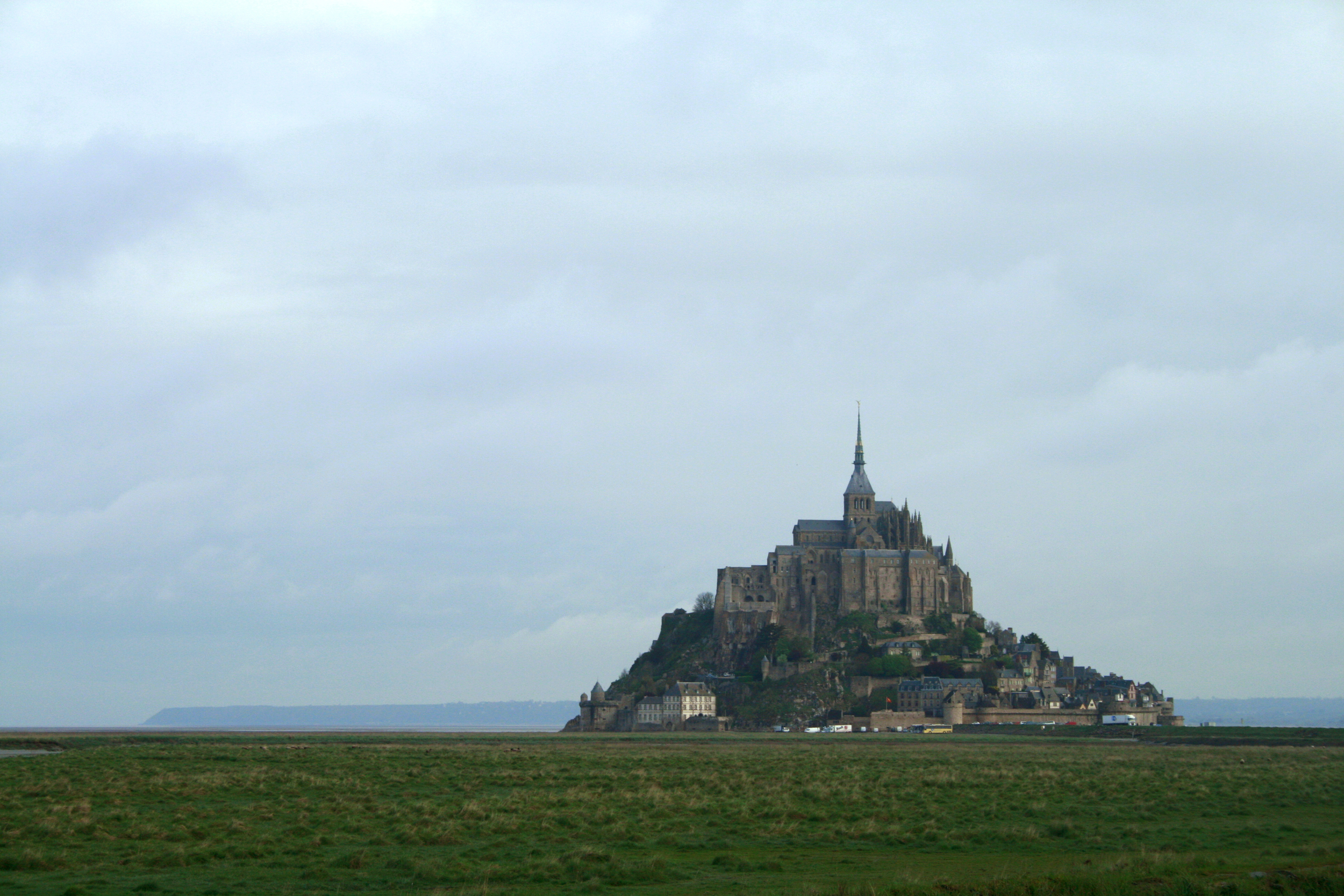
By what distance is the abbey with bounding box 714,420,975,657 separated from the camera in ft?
548

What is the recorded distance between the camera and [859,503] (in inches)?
7092

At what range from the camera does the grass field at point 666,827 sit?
88.2ft

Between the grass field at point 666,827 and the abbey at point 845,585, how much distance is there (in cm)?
10371

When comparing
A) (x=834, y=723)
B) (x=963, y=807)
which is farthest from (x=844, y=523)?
(x=963, y=807)

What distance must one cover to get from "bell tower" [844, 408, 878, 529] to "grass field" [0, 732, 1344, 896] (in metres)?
115

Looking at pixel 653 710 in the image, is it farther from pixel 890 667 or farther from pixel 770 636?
pixel 890 667

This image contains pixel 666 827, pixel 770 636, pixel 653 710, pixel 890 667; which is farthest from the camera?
pixel 770 636

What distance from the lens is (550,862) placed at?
93.9 feet

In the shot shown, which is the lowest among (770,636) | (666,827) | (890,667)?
(666,827)

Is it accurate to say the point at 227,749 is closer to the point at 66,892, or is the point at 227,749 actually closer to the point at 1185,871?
the point at 66,892

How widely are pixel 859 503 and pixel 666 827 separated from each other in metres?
146

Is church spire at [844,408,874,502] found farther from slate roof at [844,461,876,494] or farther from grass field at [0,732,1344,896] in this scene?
grass field at [0,732,1344,896]

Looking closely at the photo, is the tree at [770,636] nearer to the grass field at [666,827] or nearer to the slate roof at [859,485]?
the slate roof at [859,485]

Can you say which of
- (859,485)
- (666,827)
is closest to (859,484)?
(859,485)
